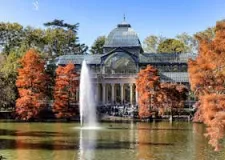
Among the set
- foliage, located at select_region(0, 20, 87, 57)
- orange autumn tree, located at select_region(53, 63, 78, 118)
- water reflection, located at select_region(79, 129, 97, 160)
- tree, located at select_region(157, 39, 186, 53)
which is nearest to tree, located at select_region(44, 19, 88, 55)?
foliage, located at select_region(0, 20, 87, 57)

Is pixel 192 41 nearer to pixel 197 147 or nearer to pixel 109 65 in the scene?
pixel 109 65

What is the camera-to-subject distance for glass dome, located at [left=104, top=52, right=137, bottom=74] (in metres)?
79.4

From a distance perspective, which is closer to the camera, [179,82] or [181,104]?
[181,104]

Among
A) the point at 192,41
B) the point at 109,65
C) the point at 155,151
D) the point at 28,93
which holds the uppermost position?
the point at 192,41

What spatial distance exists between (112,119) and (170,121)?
8.55m

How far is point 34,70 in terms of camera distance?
63375mm

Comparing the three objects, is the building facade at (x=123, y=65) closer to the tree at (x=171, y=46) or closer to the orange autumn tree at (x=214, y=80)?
the tree at (x=171, y=46)

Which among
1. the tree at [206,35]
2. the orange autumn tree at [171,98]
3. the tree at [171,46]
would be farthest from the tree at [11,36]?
the orange autumn tree at [171,98]

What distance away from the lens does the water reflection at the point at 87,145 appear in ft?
92.0

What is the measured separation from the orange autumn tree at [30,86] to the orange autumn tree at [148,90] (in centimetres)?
1325

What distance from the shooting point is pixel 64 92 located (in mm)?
64938

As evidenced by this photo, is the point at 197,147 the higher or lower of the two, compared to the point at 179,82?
lower

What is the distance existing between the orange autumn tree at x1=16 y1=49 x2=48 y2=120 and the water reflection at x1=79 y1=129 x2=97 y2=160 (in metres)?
19.2

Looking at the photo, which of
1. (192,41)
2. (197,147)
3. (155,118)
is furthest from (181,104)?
(192,41)
